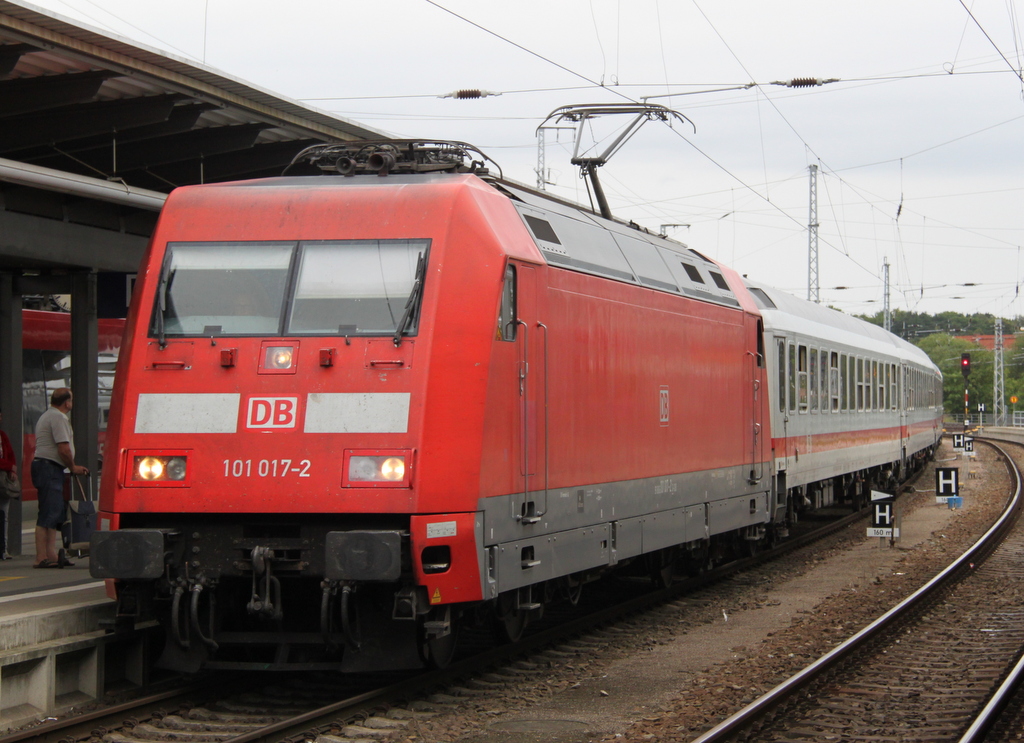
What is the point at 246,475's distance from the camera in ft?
24.6

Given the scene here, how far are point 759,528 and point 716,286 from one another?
367 centimetres

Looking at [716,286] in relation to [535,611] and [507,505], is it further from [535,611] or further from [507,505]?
[507,505]

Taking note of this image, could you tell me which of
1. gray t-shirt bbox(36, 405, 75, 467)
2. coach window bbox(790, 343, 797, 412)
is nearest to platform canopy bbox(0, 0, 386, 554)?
gray t-shirt bbox(36, 405, 75, 467)

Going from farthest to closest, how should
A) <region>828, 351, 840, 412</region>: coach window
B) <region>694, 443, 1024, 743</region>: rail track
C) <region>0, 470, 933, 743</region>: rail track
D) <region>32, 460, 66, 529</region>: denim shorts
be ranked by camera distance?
<region>828, 351, 840, 412</region>: coach window → <region>32, 460, 66, 529</region>: denim shorts → <region>694, 443, 1024, 743</region>: rail track → <region>0, 470, 933, 743</region>: rail track

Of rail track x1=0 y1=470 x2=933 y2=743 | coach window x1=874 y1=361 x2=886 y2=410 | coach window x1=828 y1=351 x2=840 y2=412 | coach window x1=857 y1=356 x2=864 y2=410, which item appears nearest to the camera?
rail track x1=0 y1=470 x2=933 y2=743

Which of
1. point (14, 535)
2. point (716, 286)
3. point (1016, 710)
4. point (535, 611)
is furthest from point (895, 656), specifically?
point (14, 535)

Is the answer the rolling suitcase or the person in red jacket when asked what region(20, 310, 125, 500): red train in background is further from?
the rolling suitcase

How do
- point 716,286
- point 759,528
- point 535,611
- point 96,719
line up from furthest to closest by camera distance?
1. point 759,528
2. point 716,286
3. point 535,611
4. point 96,719

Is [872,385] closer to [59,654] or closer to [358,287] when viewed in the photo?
[358,287]

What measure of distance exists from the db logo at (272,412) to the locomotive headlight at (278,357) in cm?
21

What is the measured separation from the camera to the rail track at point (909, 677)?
7512 millimetres

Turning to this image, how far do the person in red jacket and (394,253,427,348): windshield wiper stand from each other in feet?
18.0

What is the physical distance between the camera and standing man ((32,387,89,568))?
35.6ft

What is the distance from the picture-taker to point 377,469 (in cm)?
737
